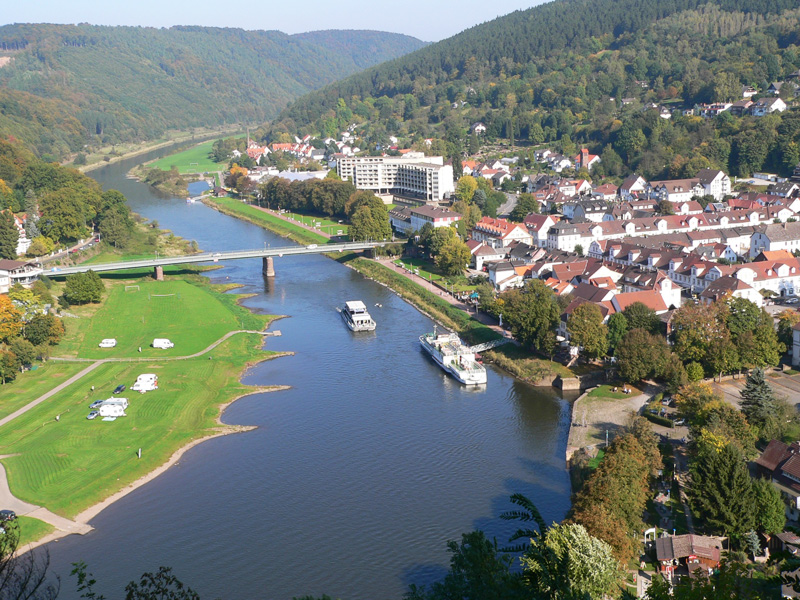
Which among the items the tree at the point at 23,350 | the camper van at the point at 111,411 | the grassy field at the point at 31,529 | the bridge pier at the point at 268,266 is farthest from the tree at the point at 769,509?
the bridge pier at the point at 268,266

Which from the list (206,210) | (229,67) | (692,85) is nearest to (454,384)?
(206,210)

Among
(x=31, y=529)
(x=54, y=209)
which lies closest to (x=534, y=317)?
(x=31, y=529)

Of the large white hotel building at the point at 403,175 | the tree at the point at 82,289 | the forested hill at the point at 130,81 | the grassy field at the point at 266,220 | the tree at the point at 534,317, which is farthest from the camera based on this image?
the forested hill at the point at 130,81

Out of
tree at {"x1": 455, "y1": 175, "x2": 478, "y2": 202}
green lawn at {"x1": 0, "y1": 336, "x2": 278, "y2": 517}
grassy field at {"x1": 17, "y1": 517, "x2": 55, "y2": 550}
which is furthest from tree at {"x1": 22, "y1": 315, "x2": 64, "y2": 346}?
tree at {"x1": 455, "y1": 175, "x2": 478, "y2": 202}

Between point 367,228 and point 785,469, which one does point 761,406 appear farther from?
point 367,228

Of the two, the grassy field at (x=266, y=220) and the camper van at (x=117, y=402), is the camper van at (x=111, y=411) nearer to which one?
the camper van at (x=117, y=402)

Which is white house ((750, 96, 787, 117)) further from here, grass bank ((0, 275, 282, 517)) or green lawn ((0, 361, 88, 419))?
green lawn ((0, 361, 88, 419))
